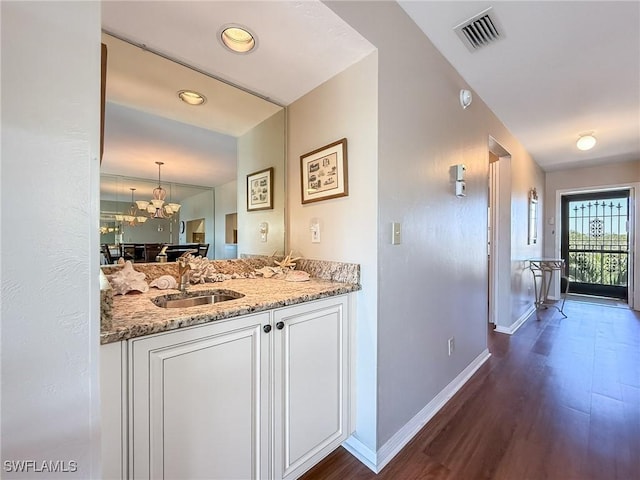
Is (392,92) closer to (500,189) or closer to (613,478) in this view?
(613,478)

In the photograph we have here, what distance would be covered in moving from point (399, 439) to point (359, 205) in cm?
131

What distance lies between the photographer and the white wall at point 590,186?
4250 millimetres

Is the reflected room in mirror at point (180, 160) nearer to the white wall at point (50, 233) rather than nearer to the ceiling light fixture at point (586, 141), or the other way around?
the white wall at point (50, 233)

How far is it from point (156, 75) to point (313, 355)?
162cm

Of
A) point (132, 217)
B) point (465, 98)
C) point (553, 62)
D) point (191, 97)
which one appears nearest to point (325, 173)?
point (191, 97)

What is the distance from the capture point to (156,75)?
4.58 ft

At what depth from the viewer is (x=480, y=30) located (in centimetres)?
162

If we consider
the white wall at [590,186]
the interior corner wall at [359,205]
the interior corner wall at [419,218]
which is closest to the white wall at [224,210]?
the interior corner wall at [359,205]

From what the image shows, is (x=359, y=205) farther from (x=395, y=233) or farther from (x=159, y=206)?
(x=159, y=206)

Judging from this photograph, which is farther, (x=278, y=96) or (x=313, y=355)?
(x=278, y=96)

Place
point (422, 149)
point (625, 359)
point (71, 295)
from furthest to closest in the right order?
point (625, 359)
point (422, 149)
point (71, 295)

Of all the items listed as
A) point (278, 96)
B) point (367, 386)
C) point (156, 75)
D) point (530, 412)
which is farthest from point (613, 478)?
point (156, 75)

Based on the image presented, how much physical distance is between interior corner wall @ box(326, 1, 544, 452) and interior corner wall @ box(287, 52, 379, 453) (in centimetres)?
4

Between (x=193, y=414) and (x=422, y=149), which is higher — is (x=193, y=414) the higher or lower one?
the lower one
